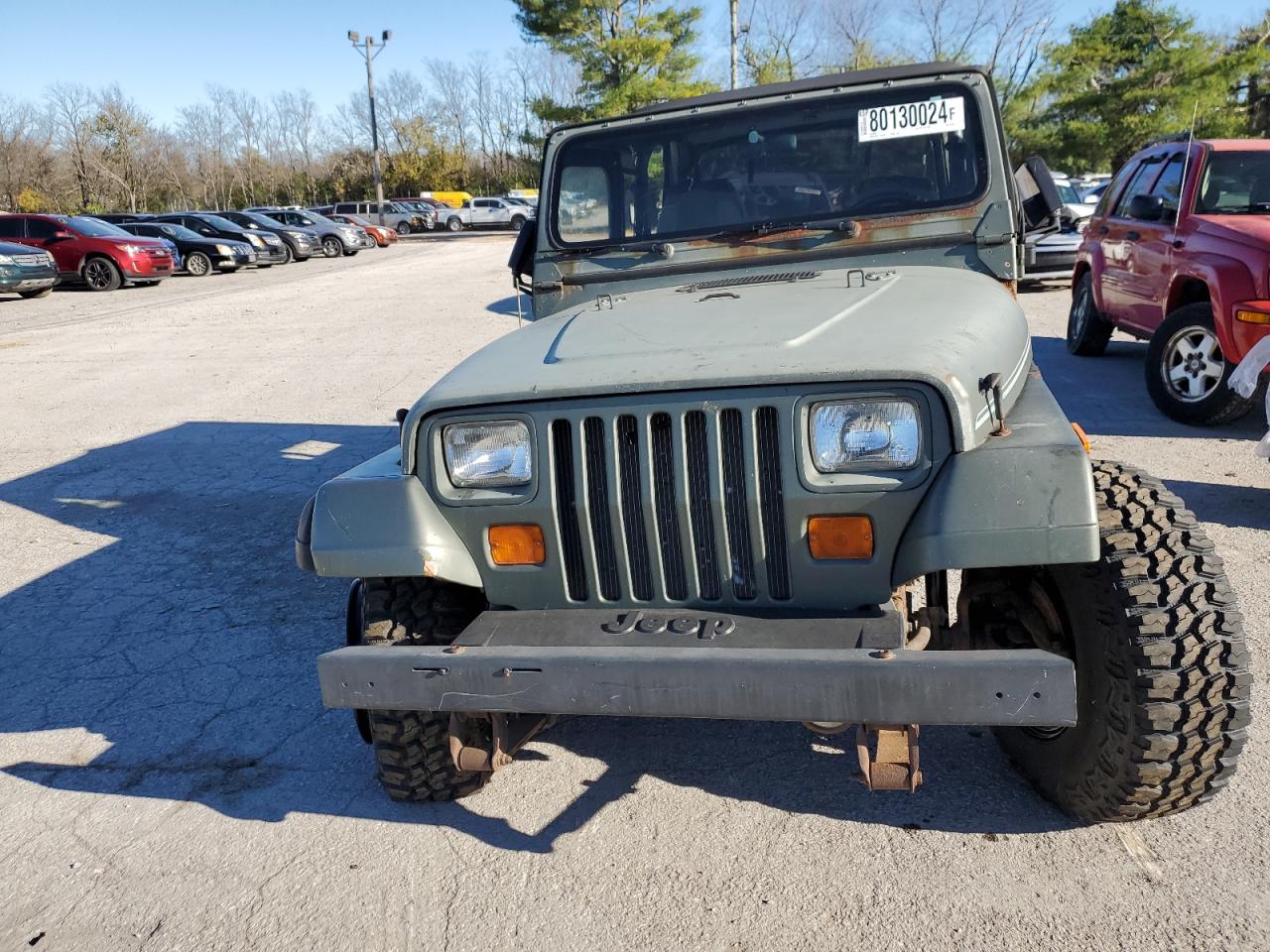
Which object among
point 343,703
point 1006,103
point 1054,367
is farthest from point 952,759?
Answer: point 1006,103

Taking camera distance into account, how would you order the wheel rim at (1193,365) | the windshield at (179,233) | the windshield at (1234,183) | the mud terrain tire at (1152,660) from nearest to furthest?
the mud terrain tire at (1152,660) < the wheel rim at (1193,365) < the windshield at (1234,183) < the windshield at (179,233)

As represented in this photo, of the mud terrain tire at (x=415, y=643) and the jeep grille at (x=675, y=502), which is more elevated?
the jeep grille at (x=675, y=502)

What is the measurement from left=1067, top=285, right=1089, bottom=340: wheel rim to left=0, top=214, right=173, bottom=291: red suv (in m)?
18.0

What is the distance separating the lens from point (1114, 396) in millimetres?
7883

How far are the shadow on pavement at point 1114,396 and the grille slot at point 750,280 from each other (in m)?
4.05

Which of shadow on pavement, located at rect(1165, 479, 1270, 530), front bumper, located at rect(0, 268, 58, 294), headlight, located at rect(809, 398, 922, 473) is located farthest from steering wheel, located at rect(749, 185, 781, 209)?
front bumper, located at rect(0, 268, 58, 294)

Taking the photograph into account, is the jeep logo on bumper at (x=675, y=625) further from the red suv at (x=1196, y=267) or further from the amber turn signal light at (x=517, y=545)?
the red suv at (x=1196, y=267)

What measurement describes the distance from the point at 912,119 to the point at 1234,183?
458 centimetres

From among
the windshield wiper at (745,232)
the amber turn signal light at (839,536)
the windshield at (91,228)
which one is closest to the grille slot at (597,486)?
the amber turn signal light at (839,536)

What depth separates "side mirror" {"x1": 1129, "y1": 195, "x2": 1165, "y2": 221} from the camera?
22.8ft

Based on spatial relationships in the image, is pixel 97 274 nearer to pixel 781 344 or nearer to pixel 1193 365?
pixel 1193 365

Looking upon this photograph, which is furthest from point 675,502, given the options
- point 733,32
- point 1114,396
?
point 733,32

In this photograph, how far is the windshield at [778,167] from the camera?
371cm

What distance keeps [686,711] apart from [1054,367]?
25.5 feet
